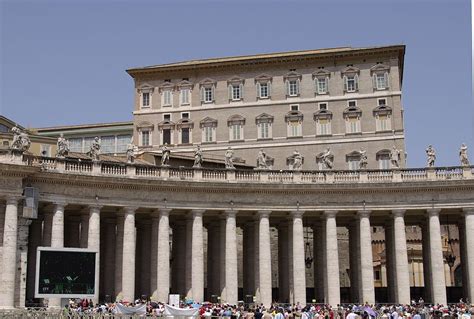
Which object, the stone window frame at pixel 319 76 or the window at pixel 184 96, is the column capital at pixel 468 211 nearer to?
the stone window frame at pixel 319 76

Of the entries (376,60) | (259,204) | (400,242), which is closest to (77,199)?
(259,204)

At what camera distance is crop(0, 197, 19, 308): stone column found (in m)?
48.6

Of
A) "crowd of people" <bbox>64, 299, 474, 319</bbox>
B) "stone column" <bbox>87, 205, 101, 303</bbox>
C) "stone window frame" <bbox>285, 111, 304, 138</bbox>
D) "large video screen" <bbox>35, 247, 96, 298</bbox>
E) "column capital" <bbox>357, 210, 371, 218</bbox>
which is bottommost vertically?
"crowd of people" <bbox>64, 299, 474, 319</bbox>

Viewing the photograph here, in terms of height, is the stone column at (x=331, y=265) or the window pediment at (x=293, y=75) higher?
the window pediment at (x=293, y=75)

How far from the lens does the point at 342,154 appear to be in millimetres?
89875

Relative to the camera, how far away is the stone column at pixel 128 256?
2137 inches

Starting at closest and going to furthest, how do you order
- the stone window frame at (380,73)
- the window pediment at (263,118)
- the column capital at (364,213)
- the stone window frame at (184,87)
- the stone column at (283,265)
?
the column capital at (364,213) → the stone column at (283,265) → the stone window frame at (380,73) → the window pediment at (263,118) → the stone window frame at (184,87)

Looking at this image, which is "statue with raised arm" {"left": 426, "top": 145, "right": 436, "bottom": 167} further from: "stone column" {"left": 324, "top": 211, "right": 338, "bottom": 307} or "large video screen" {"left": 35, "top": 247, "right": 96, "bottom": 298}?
"large video screen" {"left": 35, "top": 247, "right": 96, "bottom": 298}

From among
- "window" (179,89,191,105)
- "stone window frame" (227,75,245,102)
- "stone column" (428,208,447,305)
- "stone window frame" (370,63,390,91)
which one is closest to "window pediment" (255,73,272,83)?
"stone window frame" (227,75,245,102)

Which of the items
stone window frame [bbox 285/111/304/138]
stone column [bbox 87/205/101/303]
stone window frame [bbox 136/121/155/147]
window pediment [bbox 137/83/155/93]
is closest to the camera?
stone column [bbox 87/205/101/303]

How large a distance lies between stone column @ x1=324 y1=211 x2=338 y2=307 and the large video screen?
23.3 meters

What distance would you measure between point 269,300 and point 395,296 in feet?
34.8

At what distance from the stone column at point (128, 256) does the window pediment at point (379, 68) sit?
152 feet

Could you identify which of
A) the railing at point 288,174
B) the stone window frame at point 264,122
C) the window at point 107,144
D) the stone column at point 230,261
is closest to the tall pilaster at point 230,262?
the stone column at point 230,261
